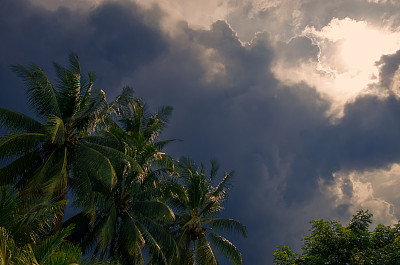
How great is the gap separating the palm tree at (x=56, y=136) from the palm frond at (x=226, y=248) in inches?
338

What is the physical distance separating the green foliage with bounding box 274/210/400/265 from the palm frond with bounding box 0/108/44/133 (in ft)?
42.5

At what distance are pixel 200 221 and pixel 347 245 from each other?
28.4 feet

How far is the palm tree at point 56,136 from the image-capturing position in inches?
620

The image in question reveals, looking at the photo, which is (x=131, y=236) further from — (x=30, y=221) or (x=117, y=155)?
(x=30, y=221)

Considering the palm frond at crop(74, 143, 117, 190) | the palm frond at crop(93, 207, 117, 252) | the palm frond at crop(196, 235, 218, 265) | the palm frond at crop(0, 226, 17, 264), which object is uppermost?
the palm frond at crop(196, 235, 218, 265)

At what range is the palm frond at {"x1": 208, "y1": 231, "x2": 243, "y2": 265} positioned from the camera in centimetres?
2191

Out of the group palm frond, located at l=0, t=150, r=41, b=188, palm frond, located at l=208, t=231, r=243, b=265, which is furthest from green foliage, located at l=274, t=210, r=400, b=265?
palm frond, located at l=0, t=150, r=41, b=188

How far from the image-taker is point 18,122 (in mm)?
16781

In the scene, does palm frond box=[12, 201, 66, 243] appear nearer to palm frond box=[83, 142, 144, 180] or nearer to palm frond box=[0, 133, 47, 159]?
palm frond box=[0, 133, 47, 159]

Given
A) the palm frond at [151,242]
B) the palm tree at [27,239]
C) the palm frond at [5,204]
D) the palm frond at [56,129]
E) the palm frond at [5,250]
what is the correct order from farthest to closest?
the palm frond at [151,242]
the palm frond at [56,129]
the palm frond at [5,204]
the palm tree at [27,239]
the palm frond at [5,250]

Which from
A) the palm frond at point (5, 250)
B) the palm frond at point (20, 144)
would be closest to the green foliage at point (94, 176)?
the palm frond at point (20, 144)

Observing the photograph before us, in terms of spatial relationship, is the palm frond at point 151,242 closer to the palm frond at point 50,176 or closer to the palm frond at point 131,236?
the palm frond at point 131,236

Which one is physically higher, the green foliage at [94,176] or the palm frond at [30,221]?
the green foliage at [94,176]

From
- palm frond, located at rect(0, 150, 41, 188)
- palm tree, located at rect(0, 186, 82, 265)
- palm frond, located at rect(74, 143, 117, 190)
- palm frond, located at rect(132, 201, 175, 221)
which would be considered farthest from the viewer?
palm frond, located at rect(132, 201, 175, 221)
